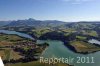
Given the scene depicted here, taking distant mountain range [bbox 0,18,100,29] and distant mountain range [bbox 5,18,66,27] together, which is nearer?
distant mountain range [bbox 0,18,100,29]

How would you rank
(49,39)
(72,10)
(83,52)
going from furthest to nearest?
(72,10) → (49,39) → (83,52)

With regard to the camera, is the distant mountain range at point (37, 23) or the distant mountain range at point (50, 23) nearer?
the distant mountain range at point (50, 23)

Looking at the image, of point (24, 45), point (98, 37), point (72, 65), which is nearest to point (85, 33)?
point (98, 37)

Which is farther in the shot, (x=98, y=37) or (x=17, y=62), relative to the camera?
(x=98, y=37)

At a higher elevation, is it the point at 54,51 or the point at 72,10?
→ the point at 72,10

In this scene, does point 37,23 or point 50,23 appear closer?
point 37,23

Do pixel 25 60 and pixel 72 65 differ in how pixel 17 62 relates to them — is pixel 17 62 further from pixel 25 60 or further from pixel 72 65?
pixel 72 65

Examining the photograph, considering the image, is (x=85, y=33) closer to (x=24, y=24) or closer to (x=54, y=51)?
(x=54, y=51)

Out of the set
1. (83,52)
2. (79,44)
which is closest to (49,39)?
(79,44)

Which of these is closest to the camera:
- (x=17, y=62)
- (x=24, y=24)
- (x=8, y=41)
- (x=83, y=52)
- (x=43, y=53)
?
(x=17, y=62)
